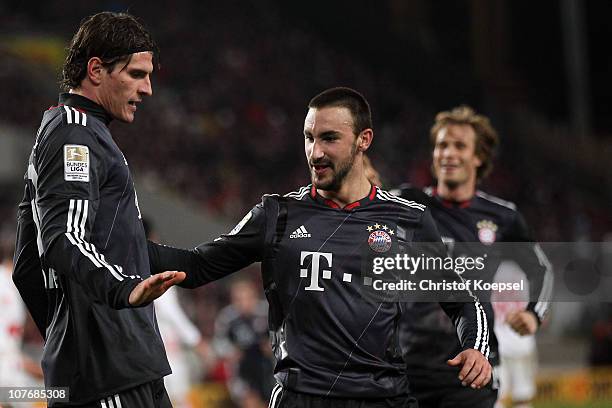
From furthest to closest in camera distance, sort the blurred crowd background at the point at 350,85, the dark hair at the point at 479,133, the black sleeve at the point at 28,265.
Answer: the blurred crowd background at the point at 350,85 → the dark hair at the point at 479,133 → the black sleeve at the point at 28,265

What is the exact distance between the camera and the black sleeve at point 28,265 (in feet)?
12.8

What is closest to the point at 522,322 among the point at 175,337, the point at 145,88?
the point at 145,88

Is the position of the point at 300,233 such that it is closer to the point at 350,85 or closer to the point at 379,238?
the point at 379,238

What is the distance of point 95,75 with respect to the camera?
381 cm

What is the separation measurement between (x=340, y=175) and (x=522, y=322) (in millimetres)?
1764

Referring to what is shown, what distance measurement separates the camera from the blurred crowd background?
20406 millimetres

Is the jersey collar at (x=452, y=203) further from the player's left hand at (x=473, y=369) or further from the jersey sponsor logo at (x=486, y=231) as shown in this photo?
the player's left hand at (x=473, y=369)

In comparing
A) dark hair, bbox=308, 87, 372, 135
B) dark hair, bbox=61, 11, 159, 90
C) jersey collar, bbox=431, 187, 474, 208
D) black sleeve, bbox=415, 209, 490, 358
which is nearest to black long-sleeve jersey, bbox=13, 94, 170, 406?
dark hair, bbox=61, 11, 159, 90

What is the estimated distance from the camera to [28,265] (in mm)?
3947

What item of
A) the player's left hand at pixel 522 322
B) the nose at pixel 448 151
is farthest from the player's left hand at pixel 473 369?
the nose at pixel 448 151

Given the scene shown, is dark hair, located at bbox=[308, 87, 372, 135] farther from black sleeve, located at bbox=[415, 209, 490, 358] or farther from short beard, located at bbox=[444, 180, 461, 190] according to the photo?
short beard, located at bbox=[444, 180, 461, 190]

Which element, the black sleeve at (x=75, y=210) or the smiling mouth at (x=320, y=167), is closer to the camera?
the black sleeve at (x=75, y=210)

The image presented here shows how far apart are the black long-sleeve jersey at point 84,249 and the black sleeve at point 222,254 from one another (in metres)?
0.40

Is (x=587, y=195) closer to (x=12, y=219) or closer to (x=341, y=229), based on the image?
(x=12, y=219)
